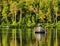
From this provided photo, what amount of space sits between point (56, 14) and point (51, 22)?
3.05 meters

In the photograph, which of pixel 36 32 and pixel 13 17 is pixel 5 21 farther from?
pixel 36 32

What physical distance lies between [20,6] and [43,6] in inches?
263

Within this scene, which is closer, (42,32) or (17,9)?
(42,32)

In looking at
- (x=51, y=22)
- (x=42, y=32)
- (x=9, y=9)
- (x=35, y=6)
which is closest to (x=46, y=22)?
(x=51, y=22)

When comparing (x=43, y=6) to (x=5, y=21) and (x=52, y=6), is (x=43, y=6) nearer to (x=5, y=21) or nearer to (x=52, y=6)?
(x=52, y=6)

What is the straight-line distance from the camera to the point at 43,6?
274 ft

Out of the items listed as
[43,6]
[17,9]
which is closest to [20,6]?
[17,9]

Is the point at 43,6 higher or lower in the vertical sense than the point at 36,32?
higher

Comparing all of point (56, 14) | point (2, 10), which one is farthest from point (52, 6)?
point (2, 10)

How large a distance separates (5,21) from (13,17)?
255 centimetres

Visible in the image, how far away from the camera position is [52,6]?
83.8 meters

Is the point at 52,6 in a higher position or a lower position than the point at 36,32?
higher

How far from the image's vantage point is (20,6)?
85.3m

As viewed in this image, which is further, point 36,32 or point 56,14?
point 56,14
